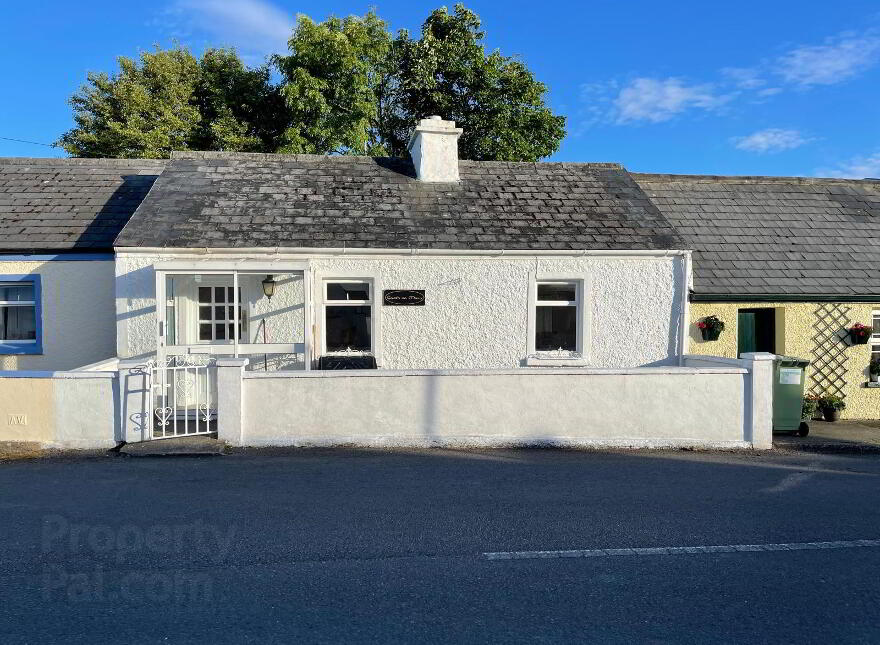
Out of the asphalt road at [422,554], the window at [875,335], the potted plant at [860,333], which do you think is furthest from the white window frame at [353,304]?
the window at [875,335]

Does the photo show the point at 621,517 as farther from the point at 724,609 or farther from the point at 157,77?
the point at 157,77

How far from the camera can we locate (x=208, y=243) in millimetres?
11023

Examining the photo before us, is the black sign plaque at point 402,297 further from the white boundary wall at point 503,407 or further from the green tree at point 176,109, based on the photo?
the green tree at point 176,109

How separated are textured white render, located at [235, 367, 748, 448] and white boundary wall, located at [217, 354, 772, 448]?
0.01 metres

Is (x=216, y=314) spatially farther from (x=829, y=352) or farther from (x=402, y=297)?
(x=829, y=352)

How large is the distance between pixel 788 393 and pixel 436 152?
26.7 ft

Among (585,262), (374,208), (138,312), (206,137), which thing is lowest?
(138,312)

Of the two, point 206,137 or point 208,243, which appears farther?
point 206,137

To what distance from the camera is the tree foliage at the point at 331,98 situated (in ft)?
72.7

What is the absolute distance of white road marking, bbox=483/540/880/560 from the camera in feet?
16.7

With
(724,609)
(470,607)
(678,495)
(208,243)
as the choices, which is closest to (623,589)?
(724,609)

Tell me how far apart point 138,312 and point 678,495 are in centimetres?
891

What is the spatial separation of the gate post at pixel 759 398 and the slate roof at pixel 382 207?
10.5 ft

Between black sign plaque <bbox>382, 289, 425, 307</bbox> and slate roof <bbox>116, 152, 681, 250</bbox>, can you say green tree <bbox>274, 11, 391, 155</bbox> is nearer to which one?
slate roof <bbox>116, 152, 681, 250</bbox>
